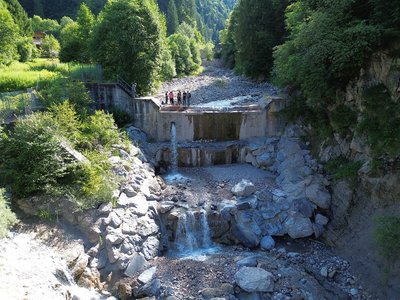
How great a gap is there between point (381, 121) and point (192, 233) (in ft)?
35.2

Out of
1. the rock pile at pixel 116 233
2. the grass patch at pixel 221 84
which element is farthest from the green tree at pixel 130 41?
the grass patch at pixel 221 84

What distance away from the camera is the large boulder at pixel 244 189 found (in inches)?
770

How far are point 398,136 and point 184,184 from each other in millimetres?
12044

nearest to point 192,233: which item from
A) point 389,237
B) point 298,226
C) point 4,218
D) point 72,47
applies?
point 298,226

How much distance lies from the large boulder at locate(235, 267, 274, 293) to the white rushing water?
3.01 m

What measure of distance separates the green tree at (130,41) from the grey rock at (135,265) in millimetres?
14710

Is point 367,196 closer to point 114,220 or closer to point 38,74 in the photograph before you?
point 114,220

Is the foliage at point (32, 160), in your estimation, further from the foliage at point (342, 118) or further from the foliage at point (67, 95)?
the foliage at point (342, 118)

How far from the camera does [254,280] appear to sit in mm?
14000

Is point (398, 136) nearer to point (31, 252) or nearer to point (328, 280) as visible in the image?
point (328, 280)

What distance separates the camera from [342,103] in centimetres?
1911

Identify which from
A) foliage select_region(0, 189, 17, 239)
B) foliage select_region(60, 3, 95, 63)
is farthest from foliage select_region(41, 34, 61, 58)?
foliage select_region(0, 189, 17, 239)

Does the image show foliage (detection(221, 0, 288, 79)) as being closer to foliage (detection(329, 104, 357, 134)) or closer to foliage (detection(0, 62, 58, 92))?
foliage (detection(329, 104, 357, 134))

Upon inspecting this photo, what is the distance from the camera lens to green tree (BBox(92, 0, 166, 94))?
985 inches
